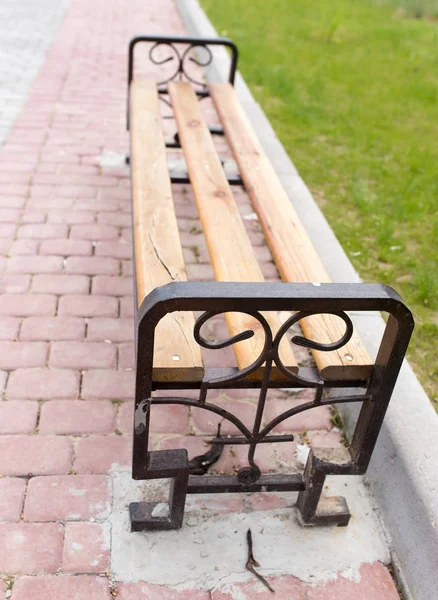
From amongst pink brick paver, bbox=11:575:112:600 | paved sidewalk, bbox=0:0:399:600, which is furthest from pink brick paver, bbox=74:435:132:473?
pink brick paver, bbox=11:575:112:600

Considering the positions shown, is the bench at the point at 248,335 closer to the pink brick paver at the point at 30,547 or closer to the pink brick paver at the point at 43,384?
the pink brick paver at the point at 30,547

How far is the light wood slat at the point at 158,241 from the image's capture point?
6.14 feet

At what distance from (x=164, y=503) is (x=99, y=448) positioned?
0.37 metres

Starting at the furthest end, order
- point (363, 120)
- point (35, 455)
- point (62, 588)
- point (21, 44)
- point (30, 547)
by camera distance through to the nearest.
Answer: point (21, 44)
point (363, 120)
point (35, 455)
point (30, 547)
point (62, 588)

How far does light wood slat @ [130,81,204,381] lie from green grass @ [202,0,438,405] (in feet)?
4.13

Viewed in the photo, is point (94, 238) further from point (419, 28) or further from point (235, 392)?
point (419, 28)

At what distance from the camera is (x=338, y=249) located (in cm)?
342

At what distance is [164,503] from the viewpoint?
2180 millimetres

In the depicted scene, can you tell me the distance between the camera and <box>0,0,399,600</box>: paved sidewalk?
2.01 m

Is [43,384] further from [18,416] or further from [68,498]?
[68,498]

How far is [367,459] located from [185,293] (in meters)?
0.87

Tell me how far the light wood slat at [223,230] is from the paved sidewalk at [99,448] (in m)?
0.59

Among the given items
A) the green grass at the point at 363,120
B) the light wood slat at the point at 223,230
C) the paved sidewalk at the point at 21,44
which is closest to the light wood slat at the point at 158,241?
the light wood slat at the point at 223,230

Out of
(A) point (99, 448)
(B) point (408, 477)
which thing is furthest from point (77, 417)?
(B) point (408, 477)
